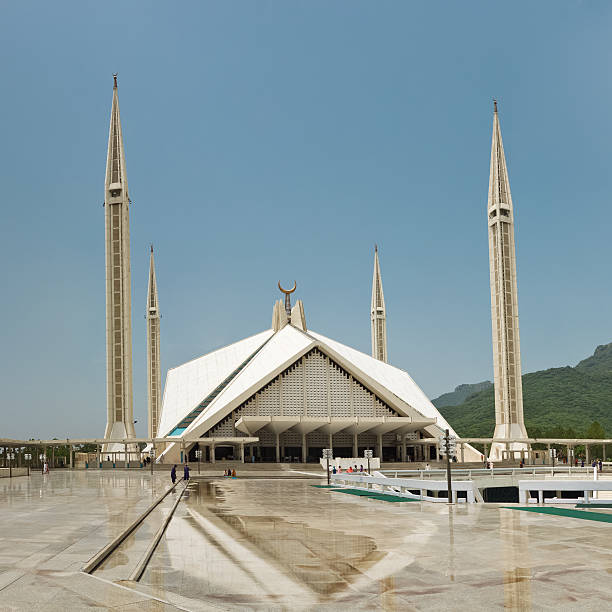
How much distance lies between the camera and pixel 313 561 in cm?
888

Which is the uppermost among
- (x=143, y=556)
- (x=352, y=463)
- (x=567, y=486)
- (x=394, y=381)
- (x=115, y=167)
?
(x=115, y=167)

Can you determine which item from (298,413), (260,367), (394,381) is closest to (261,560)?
(298,413)

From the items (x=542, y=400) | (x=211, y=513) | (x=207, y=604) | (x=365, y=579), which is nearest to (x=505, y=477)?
(x=211, y=513)

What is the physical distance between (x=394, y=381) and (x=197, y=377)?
1625 cm

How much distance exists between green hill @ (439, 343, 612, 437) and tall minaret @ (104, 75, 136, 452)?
184ft

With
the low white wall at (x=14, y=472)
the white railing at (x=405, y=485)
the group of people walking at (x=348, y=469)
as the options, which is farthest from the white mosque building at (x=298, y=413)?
the white railing at (x=405, y=485)

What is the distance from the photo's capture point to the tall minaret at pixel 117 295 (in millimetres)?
49750

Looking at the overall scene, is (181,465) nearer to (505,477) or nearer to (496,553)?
(505,477)

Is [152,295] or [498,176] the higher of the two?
[498,176]

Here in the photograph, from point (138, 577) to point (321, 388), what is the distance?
4390cm

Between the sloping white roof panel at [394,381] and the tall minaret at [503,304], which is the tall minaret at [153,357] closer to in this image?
the sloping white roof panel at [394,381]

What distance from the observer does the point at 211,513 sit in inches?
607

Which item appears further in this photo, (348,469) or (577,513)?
(348,469)

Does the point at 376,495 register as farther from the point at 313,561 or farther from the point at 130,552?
the point at 130,552
